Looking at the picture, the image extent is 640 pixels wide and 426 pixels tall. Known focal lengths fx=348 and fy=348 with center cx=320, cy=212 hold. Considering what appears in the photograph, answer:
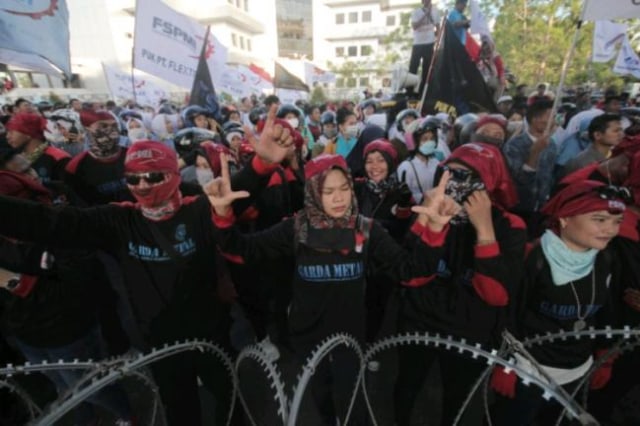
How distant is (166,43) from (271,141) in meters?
5.83

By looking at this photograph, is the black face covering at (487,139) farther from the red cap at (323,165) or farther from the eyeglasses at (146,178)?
the eyeglasses at (146,178)

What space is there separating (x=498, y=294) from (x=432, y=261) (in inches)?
16.9

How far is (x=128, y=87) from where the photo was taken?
14195mm

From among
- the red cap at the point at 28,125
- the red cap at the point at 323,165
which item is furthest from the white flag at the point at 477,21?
the red cap at the point at 28,125

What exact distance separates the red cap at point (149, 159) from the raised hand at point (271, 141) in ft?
2.22

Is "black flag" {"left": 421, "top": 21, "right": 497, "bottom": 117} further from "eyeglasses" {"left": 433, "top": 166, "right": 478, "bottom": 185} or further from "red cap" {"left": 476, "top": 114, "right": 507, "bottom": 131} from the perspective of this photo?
"eyeglasses" {"left": 433, "top": 166, "right": 478, "bottom": 185}

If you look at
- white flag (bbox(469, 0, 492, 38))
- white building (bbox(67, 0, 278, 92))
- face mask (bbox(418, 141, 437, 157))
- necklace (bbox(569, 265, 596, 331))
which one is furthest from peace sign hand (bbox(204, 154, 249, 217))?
white building (bbox(67, 0, 278, 92))

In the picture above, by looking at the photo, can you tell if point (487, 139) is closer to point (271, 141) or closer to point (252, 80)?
point (271, 141)

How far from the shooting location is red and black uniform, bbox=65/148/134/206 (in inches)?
158

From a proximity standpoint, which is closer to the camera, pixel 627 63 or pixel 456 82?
pixel 456 82

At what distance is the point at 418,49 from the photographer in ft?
28.8

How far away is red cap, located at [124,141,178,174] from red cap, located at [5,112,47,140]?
311cm

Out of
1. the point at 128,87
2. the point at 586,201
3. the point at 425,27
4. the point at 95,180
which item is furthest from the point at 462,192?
the point at 128,87

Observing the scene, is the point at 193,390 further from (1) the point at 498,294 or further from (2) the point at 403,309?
(1) the point at 498,294
